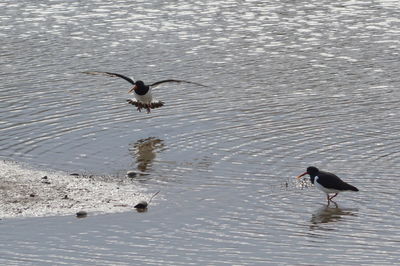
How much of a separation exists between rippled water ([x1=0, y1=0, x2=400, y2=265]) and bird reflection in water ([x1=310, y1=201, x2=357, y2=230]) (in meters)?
0.04

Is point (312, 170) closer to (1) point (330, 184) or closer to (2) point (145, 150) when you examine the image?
(1) point (330, 184)

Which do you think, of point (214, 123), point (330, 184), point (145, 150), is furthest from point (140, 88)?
point (330, 184)

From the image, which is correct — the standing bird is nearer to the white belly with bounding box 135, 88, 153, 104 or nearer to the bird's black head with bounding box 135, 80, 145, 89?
the white belly with bounding box 135, 88, 153, 104

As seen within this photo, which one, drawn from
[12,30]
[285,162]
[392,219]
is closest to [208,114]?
[285,162]

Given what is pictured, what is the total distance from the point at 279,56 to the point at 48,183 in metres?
13.5

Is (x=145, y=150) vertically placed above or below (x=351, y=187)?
below

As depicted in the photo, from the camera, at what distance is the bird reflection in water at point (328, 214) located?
1796 centimetres

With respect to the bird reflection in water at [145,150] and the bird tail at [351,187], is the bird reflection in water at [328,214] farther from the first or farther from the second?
the bird reflection in water at [145,150]

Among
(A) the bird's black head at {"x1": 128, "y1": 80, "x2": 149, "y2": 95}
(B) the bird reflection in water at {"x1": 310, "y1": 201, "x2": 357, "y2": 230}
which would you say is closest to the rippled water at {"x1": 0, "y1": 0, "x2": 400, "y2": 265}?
(B) the bird reflection in water at {"x1": 310, "y1": 201, "x2": 357, "y2": 230}

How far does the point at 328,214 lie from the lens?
18.5m

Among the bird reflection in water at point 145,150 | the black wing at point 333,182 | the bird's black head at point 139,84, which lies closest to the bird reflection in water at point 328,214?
the black wing at point 333,182

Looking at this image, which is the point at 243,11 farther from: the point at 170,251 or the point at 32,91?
the point at 170,251

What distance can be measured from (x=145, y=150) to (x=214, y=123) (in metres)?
2.41

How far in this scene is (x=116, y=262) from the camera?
51.1 ft
